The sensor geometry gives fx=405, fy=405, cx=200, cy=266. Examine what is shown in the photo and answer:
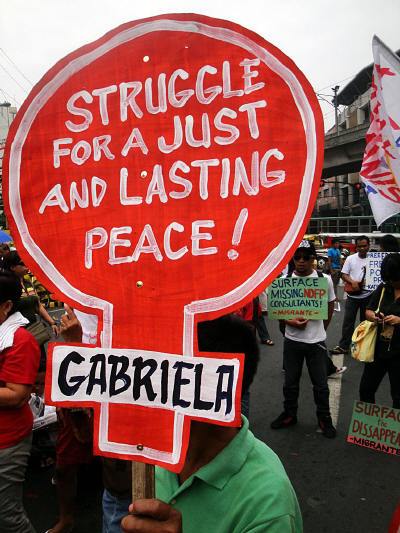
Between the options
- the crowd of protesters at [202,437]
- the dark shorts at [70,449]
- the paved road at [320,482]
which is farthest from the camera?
the paved road at [320,482]

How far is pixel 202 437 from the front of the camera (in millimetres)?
1056

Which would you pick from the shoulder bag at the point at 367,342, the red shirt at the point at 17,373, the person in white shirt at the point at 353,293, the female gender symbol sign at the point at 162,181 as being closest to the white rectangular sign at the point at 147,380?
the female gender symbol sign at the point at 162,181

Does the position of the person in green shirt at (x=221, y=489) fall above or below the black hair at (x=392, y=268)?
below

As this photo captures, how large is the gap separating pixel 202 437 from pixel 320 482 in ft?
6.91

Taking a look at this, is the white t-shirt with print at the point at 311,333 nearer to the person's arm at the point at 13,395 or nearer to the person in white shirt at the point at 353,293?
the person in white shirt at the point at 353,293

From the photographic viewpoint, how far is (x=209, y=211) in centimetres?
89

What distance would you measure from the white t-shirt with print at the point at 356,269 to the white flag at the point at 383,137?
118 inches

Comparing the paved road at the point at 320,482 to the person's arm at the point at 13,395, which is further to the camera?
the paved road at the point at 320,482

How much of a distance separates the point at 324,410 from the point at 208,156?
2.98 metres

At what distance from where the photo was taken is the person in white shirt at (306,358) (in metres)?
3.31

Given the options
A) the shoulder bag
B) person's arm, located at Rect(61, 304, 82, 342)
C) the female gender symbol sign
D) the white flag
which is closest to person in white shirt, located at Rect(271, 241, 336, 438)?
the shoulder bag

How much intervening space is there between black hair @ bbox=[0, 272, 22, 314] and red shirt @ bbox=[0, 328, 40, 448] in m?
0.18

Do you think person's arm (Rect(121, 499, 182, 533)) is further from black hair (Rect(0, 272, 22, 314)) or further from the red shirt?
black hair (Rect(0, 272, 22, 314))

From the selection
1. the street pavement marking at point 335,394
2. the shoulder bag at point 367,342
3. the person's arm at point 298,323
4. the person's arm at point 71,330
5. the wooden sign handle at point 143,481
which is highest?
the person's arm at point 71,330
